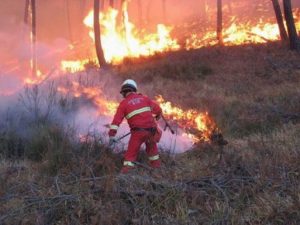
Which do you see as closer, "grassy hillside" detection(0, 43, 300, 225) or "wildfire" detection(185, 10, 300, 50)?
"grassy hillside" detection(0, 43, 300, 225)

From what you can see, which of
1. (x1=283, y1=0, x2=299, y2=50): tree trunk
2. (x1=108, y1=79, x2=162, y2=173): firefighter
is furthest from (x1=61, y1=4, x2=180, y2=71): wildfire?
(x1=108, y1=79, x2=162, y2=173): firefighter

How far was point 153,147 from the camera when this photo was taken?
291 inches

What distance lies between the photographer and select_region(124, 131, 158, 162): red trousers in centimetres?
712

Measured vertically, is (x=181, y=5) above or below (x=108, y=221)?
above

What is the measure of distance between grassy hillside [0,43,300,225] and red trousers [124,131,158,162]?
0.21 m

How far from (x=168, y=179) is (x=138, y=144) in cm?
148

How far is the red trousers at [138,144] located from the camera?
280 inches

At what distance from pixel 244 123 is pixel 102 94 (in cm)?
334

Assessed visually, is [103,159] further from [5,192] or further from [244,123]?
[244,123]

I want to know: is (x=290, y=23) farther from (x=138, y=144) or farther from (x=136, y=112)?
(x=138, y=144)

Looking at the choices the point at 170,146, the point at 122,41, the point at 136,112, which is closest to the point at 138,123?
the point at 136,112

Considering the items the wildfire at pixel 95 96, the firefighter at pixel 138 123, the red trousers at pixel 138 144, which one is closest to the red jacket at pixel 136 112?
the firefighter at pixel 138 123

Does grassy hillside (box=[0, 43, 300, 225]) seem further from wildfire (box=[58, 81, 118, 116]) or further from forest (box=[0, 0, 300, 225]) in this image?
wildfire (box=[58, 81, 118, 116])

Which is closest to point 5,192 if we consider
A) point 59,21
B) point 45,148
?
point 45,148
